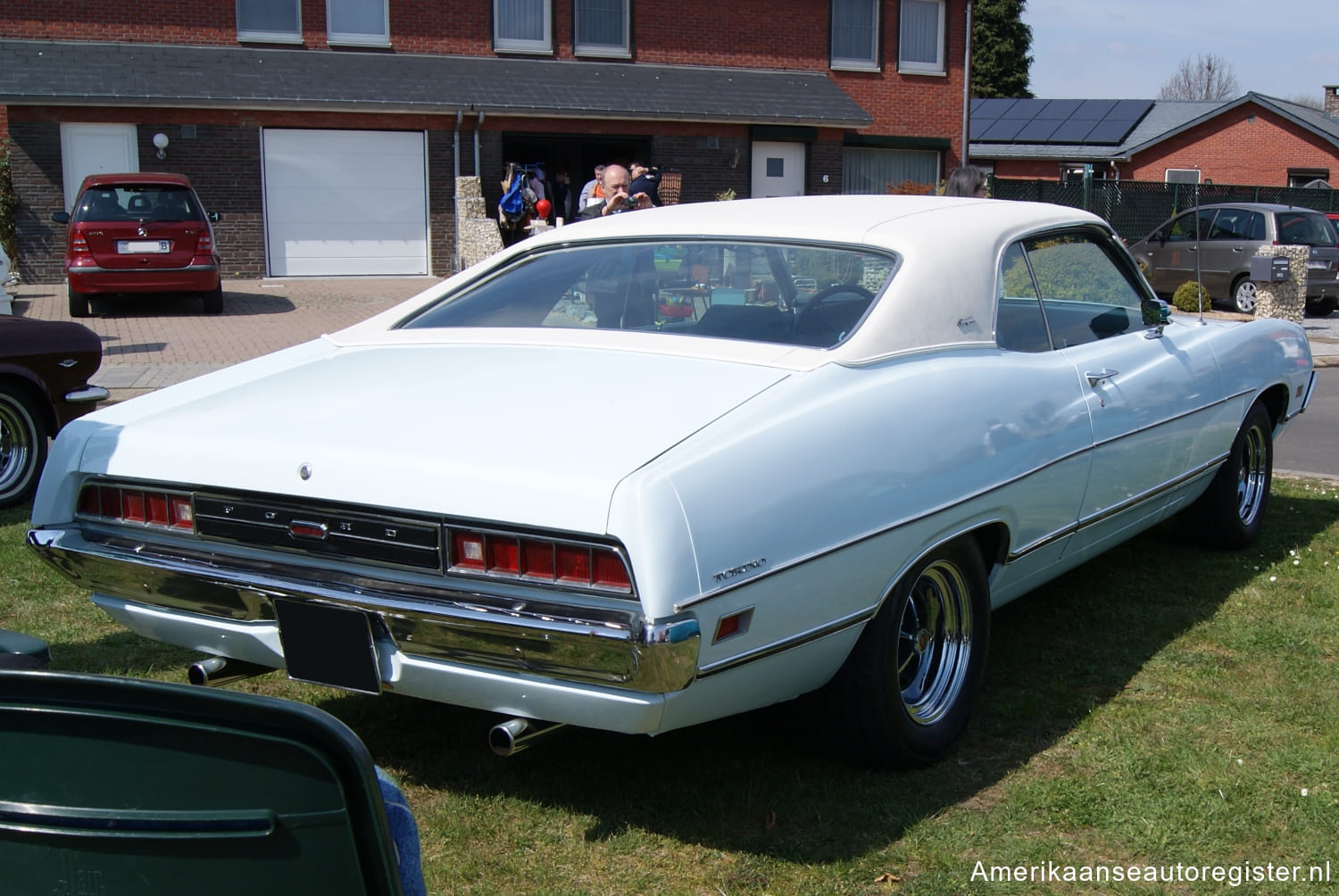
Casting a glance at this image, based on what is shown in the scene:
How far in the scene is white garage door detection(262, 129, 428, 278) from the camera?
2136 centimetres

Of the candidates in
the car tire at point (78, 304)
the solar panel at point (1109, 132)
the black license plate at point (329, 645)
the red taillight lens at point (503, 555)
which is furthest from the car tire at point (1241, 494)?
the solar panel at point (1109, 132)

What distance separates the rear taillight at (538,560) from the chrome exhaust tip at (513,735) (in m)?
0.36

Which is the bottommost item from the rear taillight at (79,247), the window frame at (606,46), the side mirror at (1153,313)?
the side mirror at (1153,313)

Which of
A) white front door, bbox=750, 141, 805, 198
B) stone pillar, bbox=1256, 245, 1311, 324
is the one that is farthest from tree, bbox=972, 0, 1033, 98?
stone pillar, bbox=1256, 245, 1311, 324

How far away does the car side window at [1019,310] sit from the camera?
4.21 meters

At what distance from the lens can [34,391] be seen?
679 cm

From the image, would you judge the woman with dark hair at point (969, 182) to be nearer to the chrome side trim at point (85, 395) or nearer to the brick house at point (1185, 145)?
the chrome side trim at point (85, 395)

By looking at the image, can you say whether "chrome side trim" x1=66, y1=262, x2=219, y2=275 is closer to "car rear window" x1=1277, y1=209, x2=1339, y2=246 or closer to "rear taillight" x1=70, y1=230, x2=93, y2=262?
"rear taillight" x1=70, y1=230, x2=93, y2=262

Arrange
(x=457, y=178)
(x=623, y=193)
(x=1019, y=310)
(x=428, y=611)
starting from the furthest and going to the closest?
(x=457, y=178), (x=623, y=193), (x=1019, y=310), (x=428, y=611)

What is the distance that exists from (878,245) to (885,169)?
24140mm

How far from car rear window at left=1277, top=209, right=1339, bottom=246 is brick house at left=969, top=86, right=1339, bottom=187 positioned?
2357 centimetres

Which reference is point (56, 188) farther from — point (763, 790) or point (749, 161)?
point (763, 790)

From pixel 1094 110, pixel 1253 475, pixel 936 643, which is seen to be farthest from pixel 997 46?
pixel 936 643

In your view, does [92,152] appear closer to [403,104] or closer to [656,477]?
[403,104]
